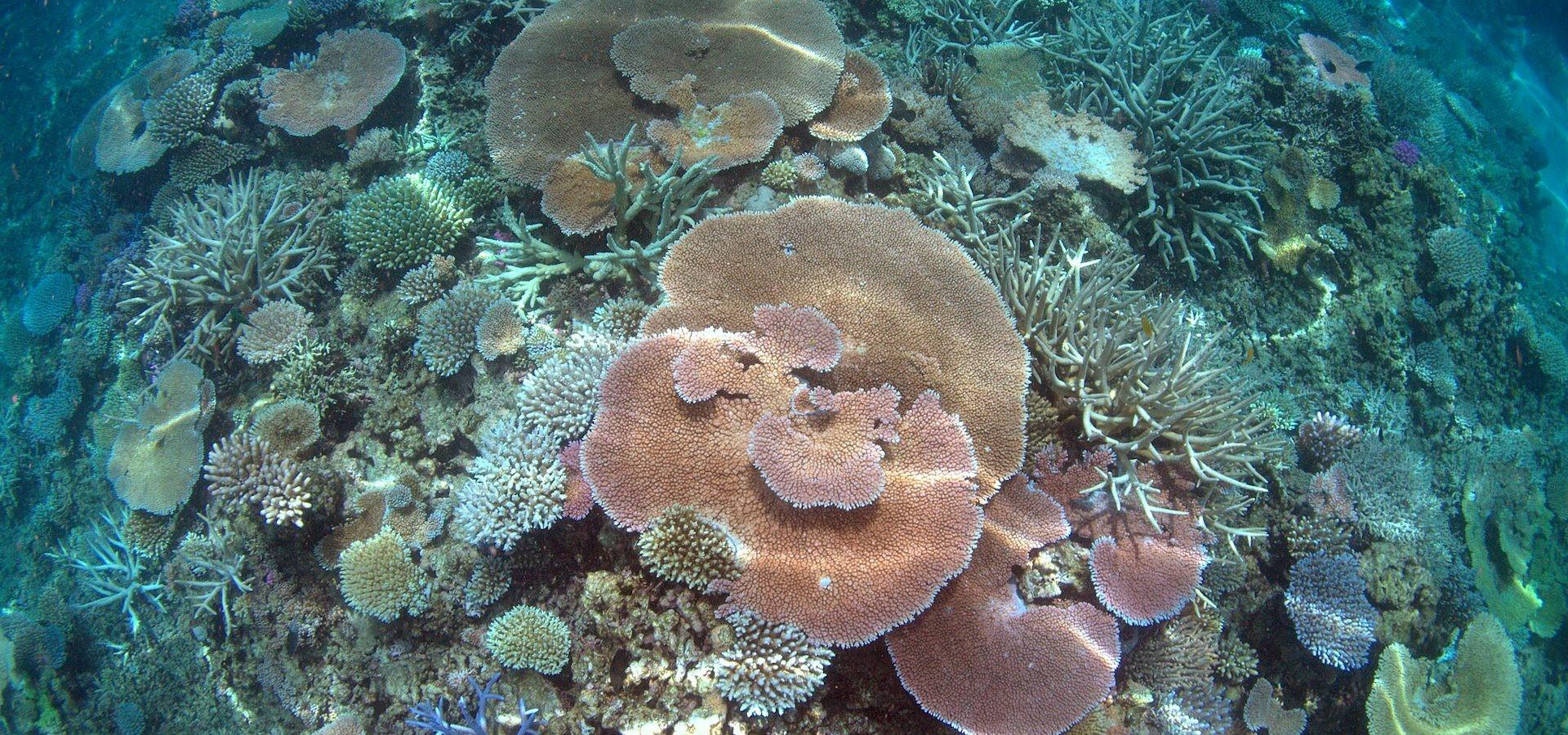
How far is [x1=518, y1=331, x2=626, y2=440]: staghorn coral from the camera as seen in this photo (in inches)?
136

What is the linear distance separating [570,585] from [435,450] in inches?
65.1

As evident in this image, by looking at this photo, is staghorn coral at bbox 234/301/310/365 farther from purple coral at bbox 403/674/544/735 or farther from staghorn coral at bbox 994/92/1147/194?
staghorn coral at bbox 994/92/1147/194

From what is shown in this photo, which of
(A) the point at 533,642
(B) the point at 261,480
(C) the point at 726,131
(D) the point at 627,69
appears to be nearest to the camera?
(A) the point at 533,642

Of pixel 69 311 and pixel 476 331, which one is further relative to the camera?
pixel 69 311

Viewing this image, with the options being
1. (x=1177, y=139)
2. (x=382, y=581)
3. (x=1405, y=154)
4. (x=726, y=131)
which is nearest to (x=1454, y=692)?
(x=1177, y=139)

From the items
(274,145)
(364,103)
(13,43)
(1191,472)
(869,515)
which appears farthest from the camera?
(13,43)

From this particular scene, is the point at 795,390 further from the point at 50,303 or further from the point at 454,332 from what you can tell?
the point at 50,303

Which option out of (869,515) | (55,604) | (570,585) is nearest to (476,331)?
(570,585)

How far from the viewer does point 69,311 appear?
1006cm

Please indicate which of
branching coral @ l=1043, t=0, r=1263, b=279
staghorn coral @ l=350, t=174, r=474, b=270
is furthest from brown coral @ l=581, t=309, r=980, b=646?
branching coral @ l=1043, t=0, r=1263, b=279

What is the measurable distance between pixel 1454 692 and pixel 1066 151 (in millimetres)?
4856

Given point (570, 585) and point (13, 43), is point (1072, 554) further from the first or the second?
point (13, 43)

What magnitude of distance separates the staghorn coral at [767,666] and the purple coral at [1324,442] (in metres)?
4.47

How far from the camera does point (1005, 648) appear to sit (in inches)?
119
